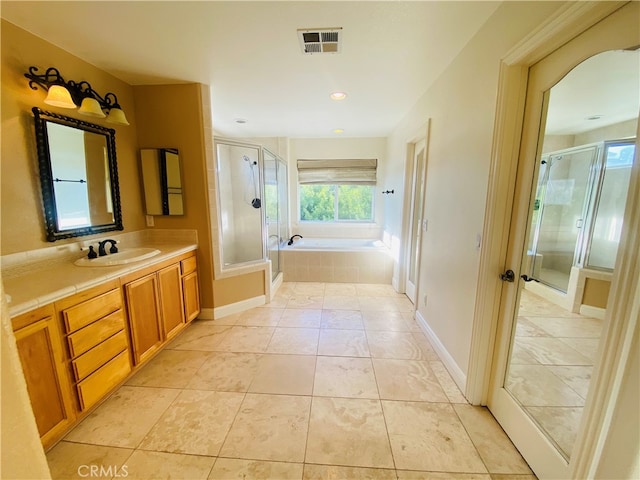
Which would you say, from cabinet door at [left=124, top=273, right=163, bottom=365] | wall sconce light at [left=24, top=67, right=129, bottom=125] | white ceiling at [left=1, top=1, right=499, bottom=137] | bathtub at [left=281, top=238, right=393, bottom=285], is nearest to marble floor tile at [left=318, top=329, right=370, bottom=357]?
cabinet door at [left=124, top=273, right=163, bottom=365]

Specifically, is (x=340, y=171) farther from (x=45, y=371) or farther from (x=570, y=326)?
(x=45, y=371)

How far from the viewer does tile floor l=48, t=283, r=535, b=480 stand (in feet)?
4.35

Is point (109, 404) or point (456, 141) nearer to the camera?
point (109, 404)

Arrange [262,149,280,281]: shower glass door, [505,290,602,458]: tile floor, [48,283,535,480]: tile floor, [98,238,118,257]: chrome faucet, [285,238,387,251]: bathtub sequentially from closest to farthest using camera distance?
1. [505,290,602,458]: tile floor
2. [48,283,535,480]: tile floor
3. [98,238,118,257]: chrome faucet
4. [262,149,280,281]: shower glass door
5. [285,238,387,251]: bathtub

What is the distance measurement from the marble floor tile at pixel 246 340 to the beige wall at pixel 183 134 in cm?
96

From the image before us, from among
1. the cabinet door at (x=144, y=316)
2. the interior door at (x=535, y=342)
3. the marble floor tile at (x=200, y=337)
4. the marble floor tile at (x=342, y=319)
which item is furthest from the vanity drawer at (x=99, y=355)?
the interior door at (x=535, y=342)

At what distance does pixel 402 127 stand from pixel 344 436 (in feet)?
11.7

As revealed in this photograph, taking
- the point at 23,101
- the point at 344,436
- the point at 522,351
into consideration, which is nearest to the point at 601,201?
the point at 522,351

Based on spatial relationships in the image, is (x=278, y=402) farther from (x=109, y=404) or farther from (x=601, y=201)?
(x=601, y=201)

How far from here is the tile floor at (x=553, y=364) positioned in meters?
1.12

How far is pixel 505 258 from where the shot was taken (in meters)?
1.51

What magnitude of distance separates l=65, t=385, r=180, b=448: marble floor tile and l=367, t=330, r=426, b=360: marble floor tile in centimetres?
162

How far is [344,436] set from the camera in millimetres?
1483

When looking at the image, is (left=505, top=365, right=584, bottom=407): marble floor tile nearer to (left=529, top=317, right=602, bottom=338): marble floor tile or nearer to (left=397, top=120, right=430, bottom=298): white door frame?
(left=529, top=317, right=602, bottom=338): marble floor tile
